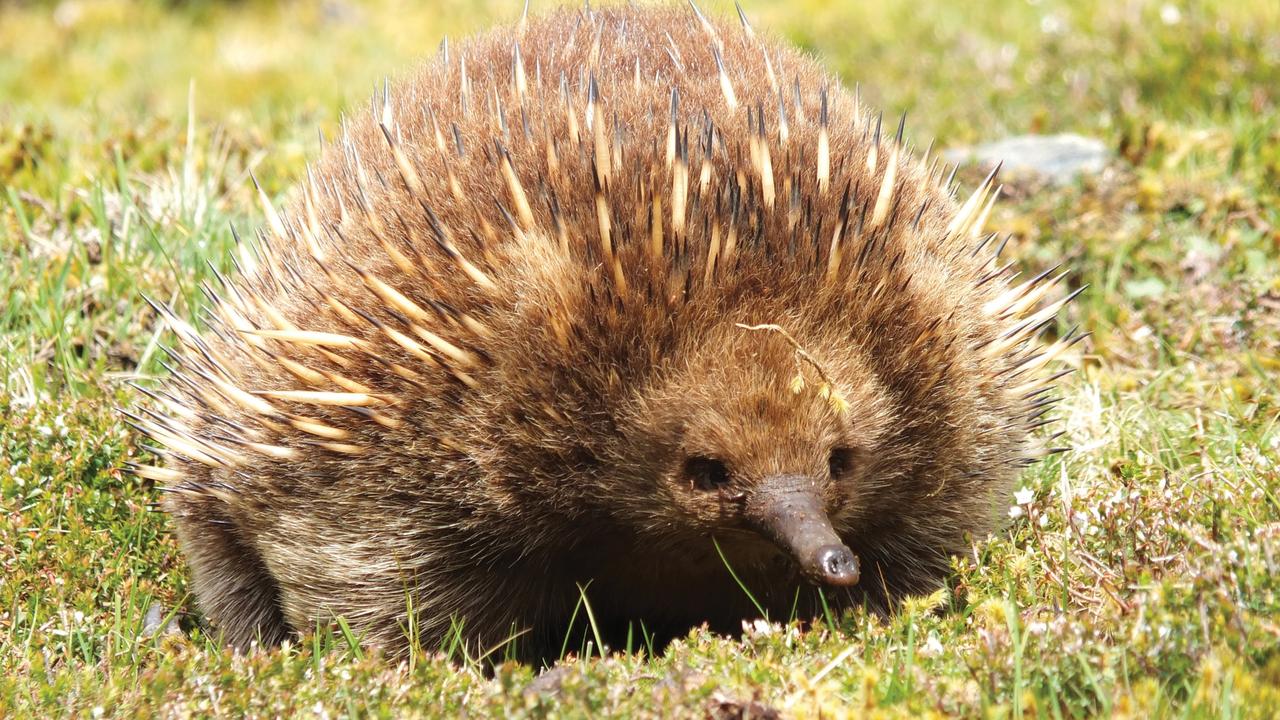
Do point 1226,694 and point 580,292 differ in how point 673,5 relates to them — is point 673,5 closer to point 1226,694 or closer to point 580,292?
point 580,292

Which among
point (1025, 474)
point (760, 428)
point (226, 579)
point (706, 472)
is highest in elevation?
point (760, 428)

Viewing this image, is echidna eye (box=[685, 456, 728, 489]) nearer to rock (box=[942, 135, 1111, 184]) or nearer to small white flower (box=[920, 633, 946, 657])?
small white flower (box=[920, 633, 946, 657])

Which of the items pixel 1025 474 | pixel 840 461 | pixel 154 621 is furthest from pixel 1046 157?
pixel 154 621

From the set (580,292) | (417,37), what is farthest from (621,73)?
(417,37)

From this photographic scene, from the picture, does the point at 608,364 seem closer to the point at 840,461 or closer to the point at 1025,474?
the point at 840,461

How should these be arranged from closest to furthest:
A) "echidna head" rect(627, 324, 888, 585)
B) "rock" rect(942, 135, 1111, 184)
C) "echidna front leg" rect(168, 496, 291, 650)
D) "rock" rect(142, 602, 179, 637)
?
"echidna head" rect(627, 324, 888, 585)
"echidna front leg" rect(168, 496, 291, 650)
"rock" rect(142, 602, 179, 637)
"rock" rect(942, 135, 1111, 184)

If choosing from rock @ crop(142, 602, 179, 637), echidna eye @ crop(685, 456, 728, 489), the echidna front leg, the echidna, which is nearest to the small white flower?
the echidna

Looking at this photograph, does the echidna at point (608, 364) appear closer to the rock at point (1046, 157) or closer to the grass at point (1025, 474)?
the grass at point (1025, 474)
